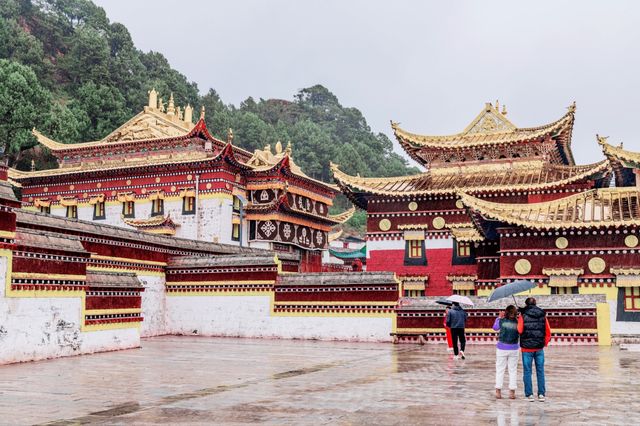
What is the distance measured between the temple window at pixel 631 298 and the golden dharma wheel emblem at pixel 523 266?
11.0 ft

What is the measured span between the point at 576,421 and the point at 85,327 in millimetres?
12822

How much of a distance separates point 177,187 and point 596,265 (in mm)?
27598

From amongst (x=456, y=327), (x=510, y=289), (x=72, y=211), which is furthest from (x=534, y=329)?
(x=72, y=211)

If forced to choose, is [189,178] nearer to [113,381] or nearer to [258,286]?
[258,286]

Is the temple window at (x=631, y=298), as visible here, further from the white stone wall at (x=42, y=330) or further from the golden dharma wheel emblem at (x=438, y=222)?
the white stone wall at (x=42, y=330)

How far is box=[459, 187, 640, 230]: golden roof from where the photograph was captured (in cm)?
2380

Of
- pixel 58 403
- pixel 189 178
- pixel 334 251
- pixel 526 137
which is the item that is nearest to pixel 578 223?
pixel 526 137

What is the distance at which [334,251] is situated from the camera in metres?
73.9

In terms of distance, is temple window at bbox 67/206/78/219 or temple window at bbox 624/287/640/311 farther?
temple window at bbox 67/206/78/219

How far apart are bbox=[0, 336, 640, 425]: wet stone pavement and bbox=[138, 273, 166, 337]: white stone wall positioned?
6.82 metres

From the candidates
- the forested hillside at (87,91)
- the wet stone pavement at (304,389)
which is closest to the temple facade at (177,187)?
the forested hillside at (87,91)

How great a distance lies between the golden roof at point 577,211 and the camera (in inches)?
937

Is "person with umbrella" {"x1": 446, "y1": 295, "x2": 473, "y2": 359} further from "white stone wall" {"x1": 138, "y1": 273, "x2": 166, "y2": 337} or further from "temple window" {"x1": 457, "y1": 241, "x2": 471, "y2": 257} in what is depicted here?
"temple window" {"x1": 457, "y1": 241, "x2": 471, "y2": 257}

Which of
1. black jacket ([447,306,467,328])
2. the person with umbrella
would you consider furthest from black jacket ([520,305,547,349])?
black jacket ([447,306,467,328])
